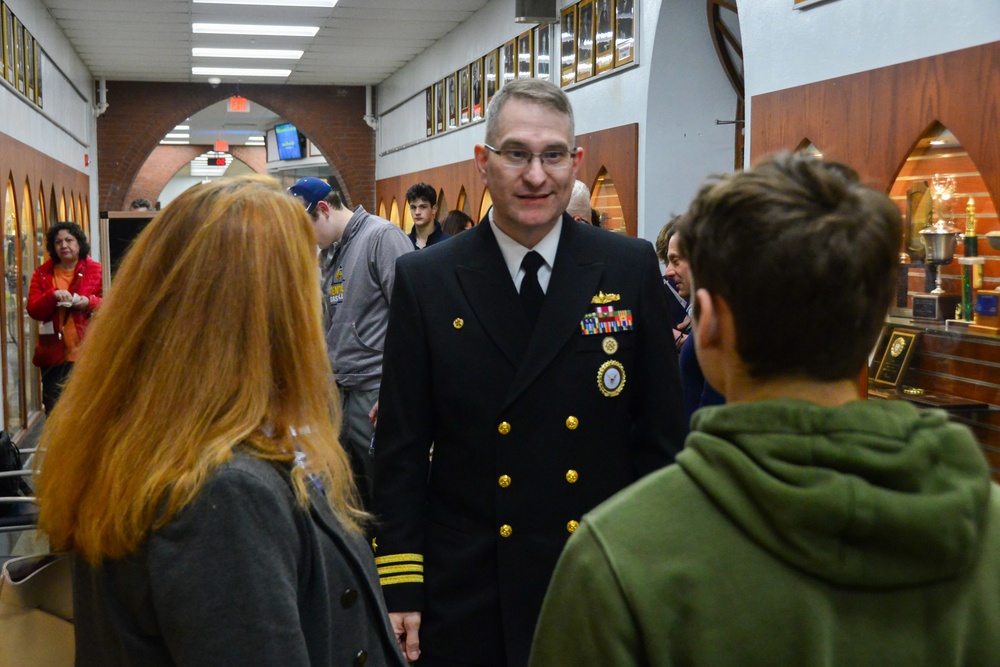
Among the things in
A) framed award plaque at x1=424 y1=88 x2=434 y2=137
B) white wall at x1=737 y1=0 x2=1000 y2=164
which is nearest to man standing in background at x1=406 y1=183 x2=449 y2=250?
white wall at x1=737 y1=0 x2=1000 y2=164

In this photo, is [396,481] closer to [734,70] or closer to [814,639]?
[814,639]

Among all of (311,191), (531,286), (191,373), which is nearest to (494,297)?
(531,286)

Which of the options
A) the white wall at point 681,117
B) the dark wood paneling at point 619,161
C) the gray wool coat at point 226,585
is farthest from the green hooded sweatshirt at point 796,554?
the white wall at point 681,117

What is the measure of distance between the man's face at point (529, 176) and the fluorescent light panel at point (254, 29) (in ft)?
41.7

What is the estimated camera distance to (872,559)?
1.01 m

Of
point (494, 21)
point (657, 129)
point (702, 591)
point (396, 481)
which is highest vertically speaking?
point (494, 21)

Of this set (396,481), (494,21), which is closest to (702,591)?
(396,481)

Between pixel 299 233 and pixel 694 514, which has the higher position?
pixel 299 233

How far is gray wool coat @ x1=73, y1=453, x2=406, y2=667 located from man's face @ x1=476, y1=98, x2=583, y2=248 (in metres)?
0.97

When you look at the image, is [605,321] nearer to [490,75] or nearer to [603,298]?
[603,298]

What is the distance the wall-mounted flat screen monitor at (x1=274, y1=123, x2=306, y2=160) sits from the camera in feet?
93.8

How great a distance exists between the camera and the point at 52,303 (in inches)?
297

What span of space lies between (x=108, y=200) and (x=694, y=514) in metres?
19.8

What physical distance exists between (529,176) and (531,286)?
0.22m
